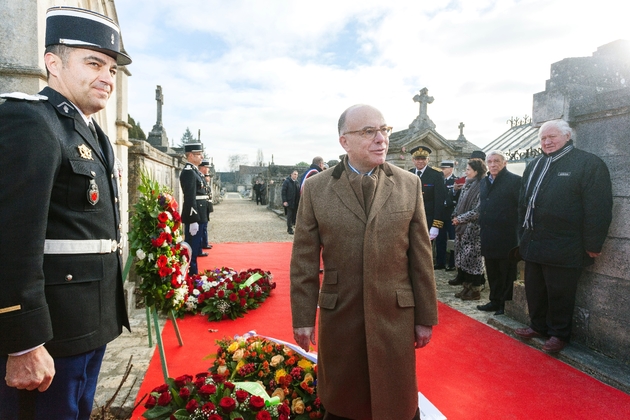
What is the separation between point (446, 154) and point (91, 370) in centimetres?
1349

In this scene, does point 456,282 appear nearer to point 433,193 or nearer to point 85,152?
point 433,193

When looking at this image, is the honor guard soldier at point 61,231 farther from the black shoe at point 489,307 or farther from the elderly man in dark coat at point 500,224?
the black shoe at point 489,307

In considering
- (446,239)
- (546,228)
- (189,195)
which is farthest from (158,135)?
(546,228)

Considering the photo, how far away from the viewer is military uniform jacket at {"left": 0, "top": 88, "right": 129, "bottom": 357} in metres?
1.32

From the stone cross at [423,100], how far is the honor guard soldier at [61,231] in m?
13.5

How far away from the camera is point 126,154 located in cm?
526

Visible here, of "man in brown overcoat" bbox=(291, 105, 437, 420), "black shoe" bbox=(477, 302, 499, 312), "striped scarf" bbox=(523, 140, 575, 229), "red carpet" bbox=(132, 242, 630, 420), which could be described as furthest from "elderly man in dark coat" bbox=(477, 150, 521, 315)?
"man in brown overcoat" bbox=(291, 105, 437, 420)

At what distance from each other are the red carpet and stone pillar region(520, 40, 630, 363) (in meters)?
0.53

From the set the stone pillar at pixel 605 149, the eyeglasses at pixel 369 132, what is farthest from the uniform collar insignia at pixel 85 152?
the stone pillar at pixel 605 149

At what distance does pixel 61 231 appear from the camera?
154 centimetres

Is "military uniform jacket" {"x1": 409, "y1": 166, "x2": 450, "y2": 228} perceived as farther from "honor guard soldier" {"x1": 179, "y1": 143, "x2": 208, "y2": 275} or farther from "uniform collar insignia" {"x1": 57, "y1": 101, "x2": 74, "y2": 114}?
"uniform collar insignia" {"x1": 57, "y1": 101, "x2": 74, "y2": 114}

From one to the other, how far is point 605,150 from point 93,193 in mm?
4178

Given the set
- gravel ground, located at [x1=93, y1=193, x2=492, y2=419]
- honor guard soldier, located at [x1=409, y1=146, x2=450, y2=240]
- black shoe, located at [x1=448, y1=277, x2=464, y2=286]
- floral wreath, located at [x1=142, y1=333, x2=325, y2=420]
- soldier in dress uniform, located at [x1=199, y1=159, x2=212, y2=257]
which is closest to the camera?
floral wreath, located at [x1=142, y1=333, x2=325, y2=420]

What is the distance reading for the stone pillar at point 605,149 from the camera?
3.50 meters
